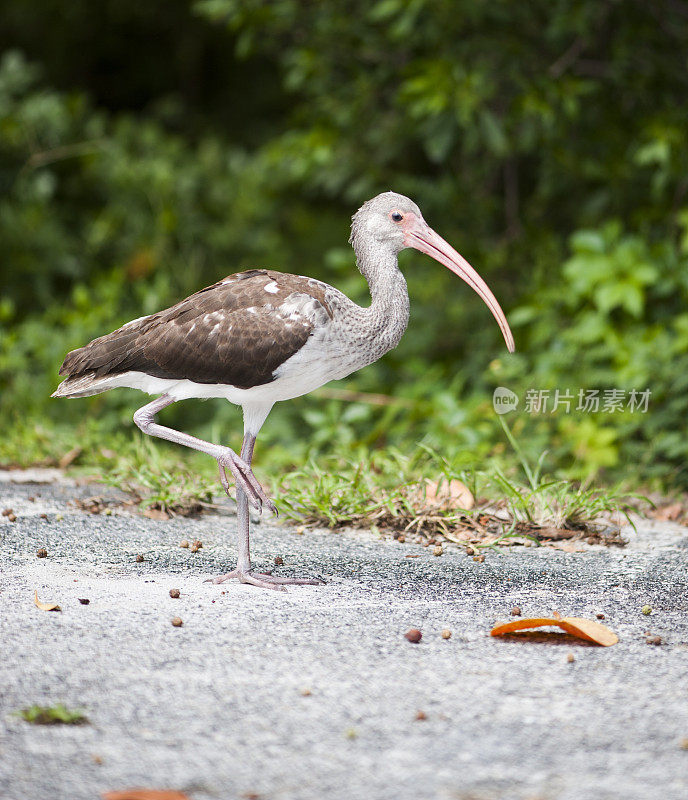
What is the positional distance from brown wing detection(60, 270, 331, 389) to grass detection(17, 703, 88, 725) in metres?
1.82

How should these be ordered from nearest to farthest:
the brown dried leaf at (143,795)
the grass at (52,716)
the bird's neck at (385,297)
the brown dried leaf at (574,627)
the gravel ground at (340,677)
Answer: the brown dried leaf at (143,795) → the gravel ground at (340,677) → the grass at (52,716) → the brown dried leaf at (574,627) → the bird's neck at (385,297)

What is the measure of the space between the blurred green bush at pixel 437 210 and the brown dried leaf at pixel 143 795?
14.3 ft

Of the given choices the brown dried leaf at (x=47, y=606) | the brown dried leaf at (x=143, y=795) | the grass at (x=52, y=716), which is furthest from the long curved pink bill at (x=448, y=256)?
the brown dried leaf at (x=143, y=795)

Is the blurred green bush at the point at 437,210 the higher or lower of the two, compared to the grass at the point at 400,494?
higher

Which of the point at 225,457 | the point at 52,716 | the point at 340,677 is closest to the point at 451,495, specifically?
the point at 225,457

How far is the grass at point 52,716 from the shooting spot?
120 inches

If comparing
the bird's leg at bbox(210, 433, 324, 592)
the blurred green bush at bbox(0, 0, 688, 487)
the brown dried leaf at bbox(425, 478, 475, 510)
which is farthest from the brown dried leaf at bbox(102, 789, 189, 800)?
the blurred green bush at bbox(0, 0, 688, 487)

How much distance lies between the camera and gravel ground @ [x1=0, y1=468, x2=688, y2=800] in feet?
9.20

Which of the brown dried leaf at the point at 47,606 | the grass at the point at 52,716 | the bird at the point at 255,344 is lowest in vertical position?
the grass at the point at 52,716

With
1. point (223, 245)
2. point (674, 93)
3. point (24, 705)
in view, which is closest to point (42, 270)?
point (223, 245)

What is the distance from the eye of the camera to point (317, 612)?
4090mm

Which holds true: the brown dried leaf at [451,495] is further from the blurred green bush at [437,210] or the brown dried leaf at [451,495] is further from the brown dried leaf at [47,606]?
the brown dried leaf at [47,606]

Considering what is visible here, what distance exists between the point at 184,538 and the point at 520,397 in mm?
3152

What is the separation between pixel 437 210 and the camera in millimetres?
9617
